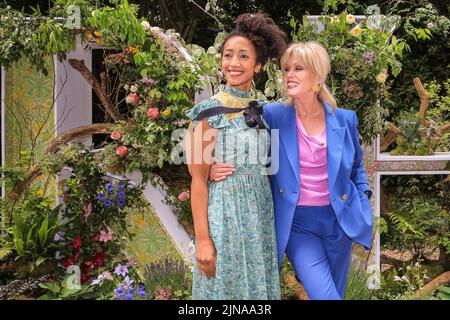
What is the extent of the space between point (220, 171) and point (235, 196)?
0.14 meters

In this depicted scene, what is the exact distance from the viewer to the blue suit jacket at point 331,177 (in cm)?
318

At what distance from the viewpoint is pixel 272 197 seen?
3.28 m

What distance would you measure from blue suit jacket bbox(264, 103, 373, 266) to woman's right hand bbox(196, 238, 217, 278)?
35 cm

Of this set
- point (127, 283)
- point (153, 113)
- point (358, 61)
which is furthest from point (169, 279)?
point (358, 61)

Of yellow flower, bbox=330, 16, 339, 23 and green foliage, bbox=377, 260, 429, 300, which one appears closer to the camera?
yellow flower, bbox=330, 16, 339, 23

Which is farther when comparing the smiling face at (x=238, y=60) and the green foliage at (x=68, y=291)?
the green foliage at (x=68, y=291)

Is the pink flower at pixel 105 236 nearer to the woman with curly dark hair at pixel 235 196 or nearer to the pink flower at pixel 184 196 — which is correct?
the pink flower at pixel 184 196

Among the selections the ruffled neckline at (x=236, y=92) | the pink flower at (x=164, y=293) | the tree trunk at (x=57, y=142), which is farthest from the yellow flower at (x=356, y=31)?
the pink flower at (x=164, y=293)

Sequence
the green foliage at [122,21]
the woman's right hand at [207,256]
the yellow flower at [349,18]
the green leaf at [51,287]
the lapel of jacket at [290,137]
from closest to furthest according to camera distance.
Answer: the woman's right hand at [207,256], the lapel of jacket at [290,137], the green foliage at [122,21], the yellow flower at [349,18], the green leaf at [51,287]

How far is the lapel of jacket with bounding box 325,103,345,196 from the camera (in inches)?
125

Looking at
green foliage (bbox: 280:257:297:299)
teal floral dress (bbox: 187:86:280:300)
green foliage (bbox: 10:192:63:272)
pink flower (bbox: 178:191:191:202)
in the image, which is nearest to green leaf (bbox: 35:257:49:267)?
green foliage (bbox: 10:192:63:272)

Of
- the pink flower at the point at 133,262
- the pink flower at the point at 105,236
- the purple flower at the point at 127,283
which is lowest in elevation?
the purple flower at the point at 127,283

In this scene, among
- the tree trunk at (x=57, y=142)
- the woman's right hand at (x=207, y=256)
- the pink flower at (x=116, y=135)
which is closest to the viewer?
the woman's right hand at (x=207, y=256)

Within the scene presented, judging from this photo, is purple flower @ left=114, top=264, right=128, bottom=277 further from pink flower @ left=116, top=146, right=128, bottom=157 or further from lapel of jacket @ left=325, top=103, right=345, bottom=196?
lapel of jacket @ left=325, top=103, right=345, bottom=196
